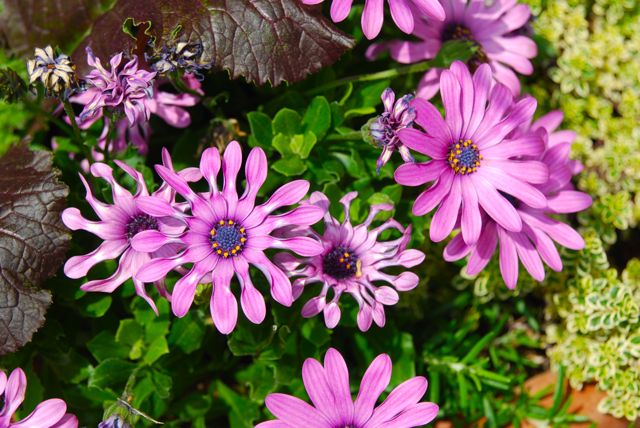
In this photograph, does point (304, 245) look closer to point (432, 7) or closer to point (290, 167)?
point (290, 167)

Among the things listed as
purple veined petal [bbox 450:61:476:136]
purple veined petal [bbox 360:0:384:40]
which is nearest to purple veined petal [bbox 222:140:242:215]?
purple veined petal [bbox 360:0:384:40]

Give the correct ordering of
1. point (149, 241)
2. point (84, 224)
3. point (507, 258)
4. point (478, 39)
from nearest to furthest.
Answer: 1. point (149, 241)
2. point (84, 224)
3. point (507, 258)
4. point (478, 39)

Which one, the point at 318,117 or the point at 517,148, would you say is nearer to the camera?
the point at 517,148

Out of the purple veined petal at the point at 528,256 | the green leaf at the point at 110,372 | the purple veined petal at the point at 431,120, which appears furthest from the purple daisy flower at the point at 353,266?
the green leaf at the point at 110,372

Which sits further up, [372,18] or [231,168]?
[372,18]

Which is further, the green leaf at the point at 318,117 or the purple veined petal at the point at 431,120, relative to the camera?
the green leaf at the point at 318,117

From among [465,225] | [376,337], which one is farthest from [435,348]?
[465,225]

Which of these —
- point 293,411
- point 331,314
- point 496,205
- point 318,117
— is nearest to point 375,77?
point 318,117

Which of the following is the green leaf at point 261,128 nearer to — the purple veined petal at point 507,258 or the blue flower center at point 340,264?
the blue flower center at point 340,264
